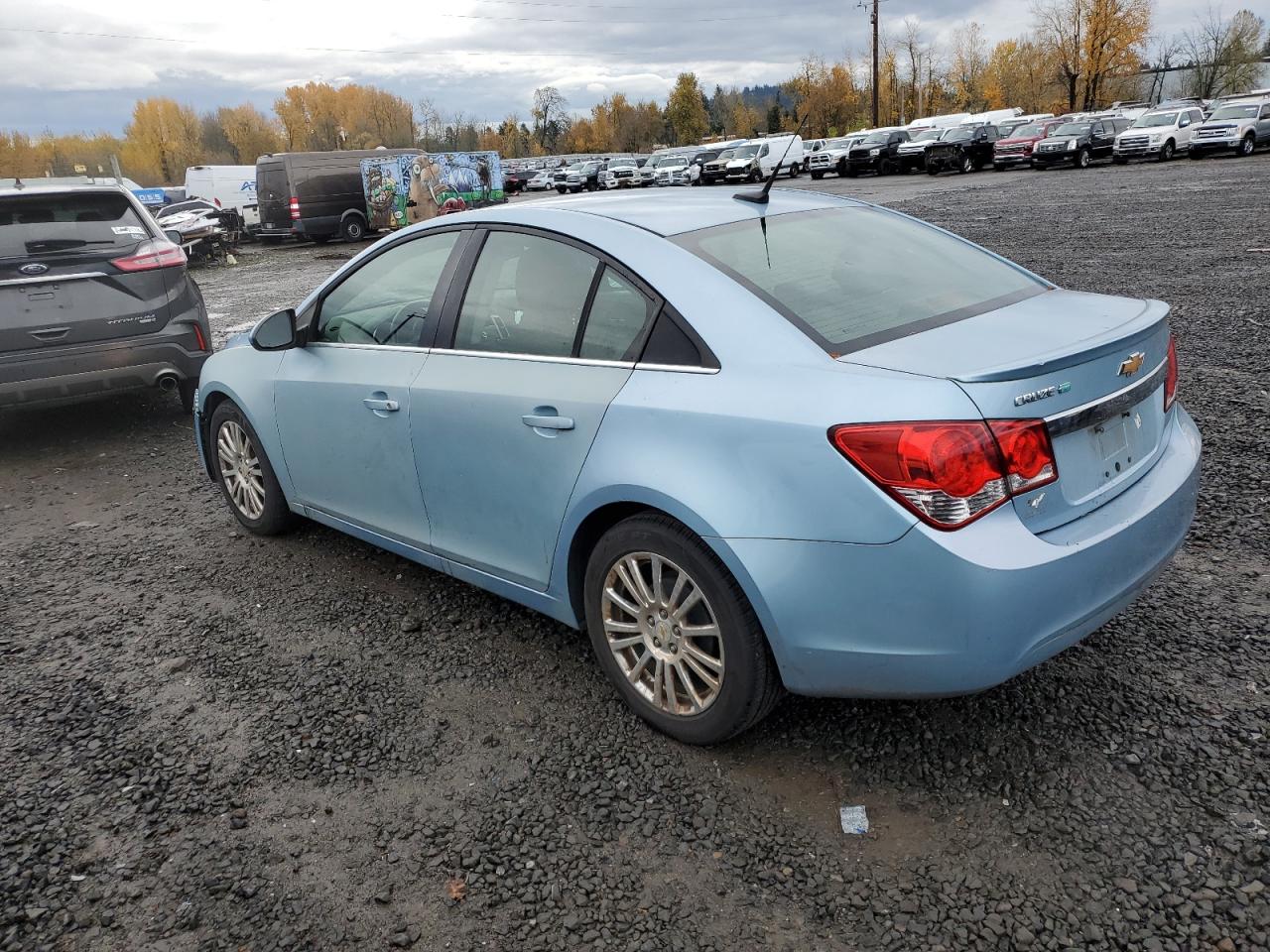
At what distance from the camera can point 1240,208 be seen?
53.7ft

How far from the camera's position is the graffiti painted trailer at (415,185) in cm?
2870

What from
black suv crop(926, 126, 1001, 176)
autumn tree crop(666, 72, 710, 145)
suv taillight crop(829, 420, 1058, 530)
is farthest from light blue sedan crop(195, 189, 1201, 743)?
autumn tree crop(666, 72, 710, 145)

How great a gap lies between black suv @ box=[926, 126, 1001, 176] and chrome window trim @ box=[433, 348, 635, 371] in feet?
122


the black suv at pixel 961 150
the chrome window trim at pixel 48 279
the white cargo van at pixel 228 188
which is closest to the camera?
the chrome window trim at pixel 48 279

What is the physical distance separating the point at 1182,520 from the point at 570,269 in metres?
2.05

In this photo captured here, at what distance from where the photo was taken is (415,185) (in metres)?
29.2

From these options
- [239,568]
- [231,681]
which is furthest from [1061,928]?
[239,568]

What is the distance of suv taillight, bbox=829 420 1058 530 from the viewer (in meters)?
2.38

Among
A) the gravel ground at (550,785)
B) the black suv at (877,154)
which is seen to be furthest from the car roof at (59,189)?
the black suv at (877,154)

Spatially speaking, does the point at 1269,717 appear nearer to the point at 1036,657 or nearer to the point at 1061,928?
the point at 1036,657

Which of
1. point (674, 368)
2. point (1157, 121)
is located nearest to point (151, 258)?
point (674, 368)

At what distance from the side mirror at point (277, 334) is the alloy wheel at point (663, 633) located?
207cm

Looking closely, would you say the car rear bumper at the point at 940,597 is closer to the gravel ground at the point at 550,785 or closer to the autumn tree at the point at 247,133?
the gravel ground at the point at 550,785

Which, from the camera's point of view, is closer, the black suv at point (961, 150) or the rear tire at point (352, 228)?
the rear tire at point (352, 228)
